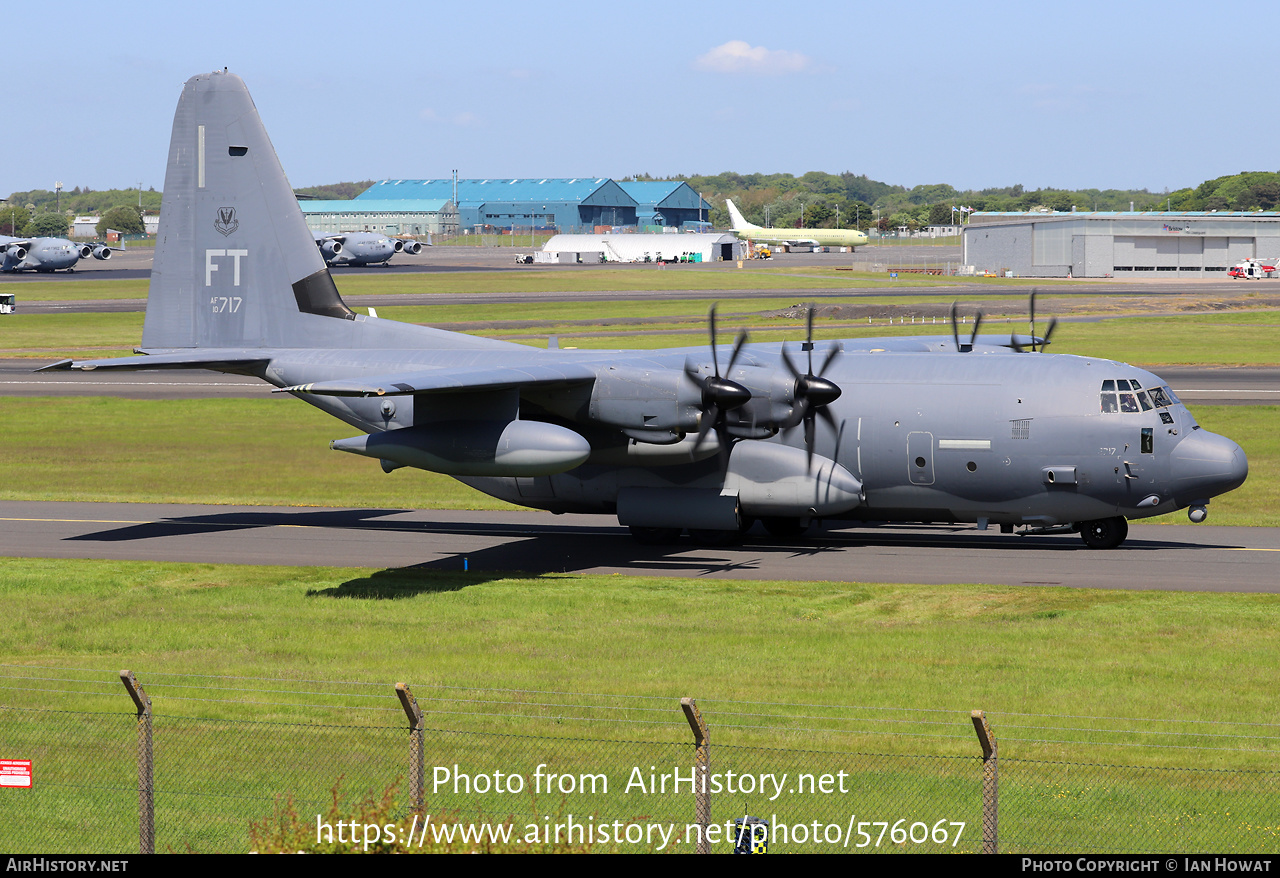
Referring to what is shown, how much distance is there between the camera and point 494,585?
27047mm

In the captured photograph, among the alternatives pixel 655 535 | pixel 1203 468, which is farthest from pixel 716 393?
pixel 1203 468

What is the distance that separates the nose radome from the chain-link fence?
447 inches

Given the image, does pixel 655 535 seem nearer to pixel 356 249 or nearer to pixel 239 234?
pixel 239 234

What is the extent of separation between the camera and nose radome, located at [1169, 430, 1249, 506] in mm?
27250

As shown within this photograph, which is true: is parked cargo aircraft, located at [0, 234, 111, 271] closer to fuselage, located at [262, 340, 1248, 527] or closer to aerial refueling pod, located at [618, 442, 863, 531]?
fuselage, located at [262, 340, 1248, 527]

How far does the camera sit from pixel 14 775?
13828mm

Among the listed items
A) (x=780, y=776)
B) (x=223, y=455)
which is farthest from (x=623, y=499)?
(x=223, y=455)

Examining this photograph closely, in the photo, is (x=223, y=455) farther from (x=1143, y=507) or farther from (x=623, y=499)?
(x=1143, y=507)

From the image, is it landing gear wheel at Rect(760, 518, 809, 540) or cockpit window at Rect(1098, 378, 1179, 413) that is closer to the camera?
cockpit window at Rect(1098, 378, 1179, 413)

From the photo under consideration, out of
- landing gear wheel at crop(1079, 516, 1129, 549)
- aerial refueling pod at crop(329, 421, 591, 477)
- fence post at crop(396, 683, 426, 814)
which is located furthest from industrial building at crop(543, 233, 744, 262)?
fence post at crop(396, 683, 426, 814)

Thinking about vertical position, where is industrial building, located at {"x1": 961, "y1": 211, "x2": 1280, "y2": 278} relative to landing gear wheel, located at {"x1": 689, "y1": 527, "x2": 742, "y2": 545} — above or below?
above

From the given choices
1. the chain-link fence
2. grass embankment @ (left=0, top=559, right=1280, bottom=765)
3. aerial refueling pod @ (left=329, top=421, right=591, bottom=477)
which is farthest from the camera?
aerial refueling pod @ (left=329, top=421, right=591, bottom=477)

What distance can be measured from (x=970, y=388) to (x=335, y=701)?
632 inches

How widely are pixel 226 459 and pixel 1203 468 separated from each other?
1250 inches
